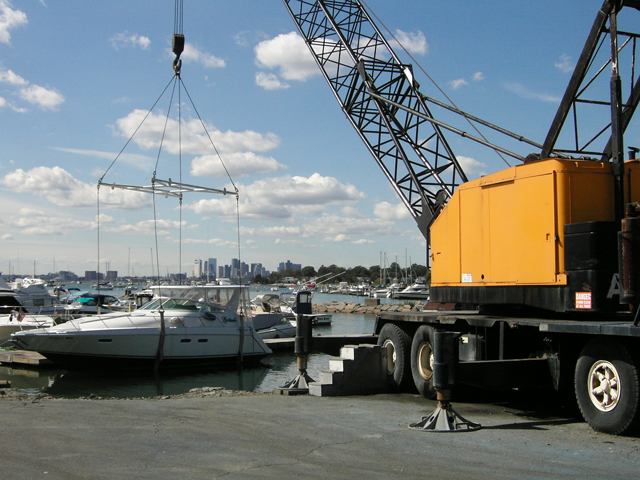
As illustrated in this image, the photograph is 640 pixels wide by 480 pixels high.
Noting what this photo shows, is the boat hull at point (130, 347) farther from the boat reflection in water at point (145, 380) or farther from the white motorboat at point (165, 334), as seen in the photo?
the boat reflection in water at point (145, 380)

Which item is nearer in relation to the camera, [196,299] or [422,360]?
[422,360]

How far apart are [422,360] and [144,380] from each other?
478 inches

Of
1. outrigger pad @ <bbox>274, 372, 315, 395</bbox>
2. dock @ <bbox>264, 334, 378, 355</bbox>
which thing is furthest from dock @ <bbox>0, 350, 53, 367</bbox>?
outrigger pad @ <bbox>274, 372, 315, 395</bbox>

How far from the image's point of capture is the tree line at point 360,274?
12825cm

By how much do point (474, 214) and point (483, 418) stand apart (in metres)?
3.32

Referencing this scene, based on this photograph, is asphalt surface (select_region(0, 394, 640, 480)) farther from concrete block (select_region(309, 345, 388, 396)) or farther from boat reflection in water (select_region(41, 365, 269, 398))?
boat reflection in water (select_region(41, 365, 269, 398))

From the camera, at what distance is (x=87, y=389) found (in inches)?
736

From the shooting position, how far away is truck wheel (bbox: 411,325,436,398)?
36.6 feet

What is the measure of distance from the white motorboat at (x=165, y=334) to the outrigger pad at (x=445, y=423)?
15040mm

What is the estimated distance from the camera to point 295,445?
7156 mm

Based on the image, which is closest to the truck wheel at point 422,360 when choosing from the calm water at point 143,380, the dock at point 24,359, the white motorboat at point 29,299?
the calm water at point 143,380

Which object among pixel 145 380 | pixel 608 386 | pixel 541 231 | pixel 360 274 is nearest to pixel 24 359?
pixel 145 380

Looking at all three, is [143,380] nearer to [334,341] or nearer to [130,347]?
[130,347]

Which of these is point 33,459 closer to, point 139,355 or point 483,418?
point 483,418
